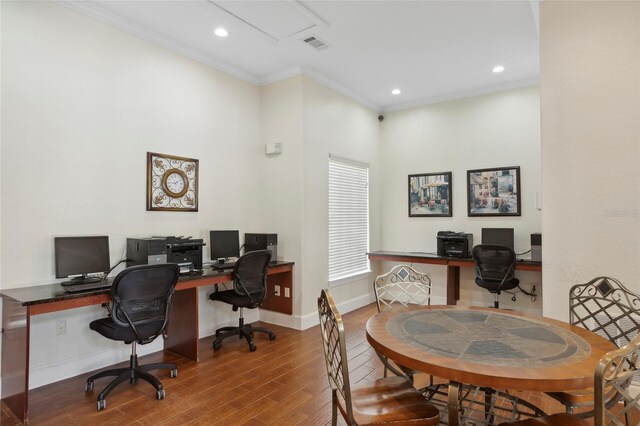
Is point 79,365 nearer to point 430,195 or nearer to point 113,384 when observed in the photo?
point 113,384

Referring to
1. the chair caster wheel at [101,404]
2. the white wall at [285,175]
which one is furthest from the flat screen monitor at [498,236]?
the chair caster wheel at [101,404]

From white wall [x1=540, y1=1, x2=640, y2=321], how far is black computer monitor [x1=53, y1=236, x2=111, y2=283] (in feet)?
12.4

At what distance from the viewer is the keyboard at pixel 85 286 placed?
2667 millimetres

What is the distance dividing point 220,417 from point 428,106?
16.6ft

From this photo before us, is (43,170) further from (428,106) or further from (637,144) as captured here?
(428,106)

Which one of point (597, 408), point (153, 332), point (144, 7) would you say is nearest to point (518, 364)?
point (597, 408)

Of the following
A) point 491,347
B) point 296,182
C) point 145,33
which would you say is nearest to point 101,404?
point 491,347

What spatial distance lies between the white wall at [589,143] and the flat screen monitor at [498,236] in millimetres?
1892

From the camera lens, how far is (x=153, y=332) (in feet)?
9.16

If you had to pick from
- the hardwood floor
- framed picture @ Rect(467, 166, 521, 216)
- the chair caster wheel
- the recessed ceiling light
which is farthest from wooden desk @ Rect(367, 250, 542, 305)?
the chair caster wheel

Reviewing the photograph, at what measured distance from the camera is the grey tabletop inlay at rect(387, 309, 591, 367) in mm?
1607

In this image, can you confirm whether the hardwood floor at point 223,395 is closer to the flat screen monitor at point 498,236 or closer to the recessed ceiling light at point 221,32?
the flat screen monitor at point 498,236

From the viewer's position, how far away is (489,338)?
1.86 m

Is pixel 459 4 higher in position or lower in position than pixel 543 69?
higher
